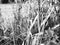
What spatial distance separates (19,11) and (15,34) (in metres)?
0.31

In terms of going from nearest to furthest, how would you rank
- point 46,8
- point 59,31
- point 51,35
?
1. point 51,35
2. point 59,31
3. point 46,8

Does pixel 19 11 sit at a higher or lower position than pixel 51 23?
higher

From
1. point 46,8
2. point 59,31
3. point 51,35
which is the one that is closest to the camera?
point 51,35

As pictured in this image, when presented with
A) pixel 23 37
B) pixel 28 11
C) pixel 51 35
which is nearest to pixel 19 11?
pixel 28 11

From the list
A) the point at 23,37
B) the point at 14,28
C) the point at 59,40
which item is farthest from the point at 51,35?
the point at 14,28

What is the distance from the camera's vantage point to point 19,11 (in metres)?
1.35

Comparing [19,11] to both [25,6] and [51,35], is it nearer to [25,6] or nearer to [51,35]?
[25,6]

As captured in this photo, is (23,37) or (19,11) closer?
(23,37)

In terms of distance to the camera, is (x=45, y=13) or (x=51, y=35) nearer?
(x=51, y=35)

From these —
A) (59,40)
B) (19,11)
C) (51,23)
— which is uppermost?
(19,11)

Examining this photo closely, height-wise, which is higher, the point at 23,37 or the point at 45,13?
the point at 45,13

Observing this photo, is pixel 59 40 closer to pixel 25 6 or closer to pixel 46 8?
pixel 46 8

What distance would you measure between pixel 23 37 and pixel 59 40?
0.34 metres

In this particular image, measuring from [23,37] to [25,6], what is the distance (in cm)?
34
